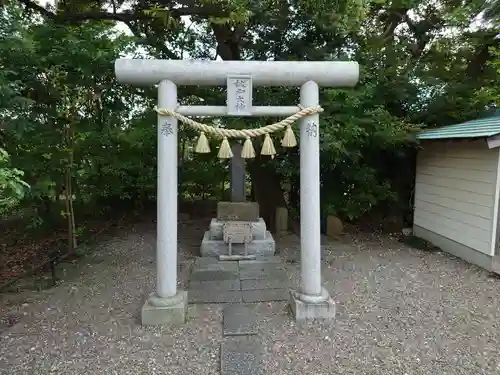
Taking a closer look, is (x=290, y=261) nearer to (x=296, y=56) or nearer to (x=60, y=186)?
(x=296, y=56)

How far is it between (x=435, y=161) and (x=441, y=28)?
3.22m

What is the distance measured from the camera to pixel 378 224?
8055 mm

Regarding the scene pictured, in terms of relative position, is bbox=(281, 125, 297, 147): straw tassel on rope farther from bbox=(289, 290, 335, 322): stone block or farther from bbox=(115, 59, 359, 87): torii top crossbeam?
bbox=(289, 290, 335, 322): stone block

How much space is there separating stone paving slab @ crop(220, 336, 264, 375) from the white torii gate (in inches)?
24.5

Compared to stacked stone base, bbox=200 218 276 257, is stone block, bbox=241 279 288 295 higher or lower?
lower

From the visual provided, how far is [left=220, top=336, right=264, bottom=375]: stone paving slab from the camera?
2.76 m

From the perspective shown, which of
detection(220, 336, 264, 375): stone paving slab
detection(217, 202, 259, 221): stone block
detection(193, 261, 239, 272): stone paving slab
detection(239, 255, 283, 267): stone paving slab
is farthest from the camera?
detection(217, 202, 259, 221): stone block

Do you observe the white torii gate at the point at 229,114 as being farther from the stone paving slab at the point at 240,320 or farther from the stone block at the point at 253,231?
the stone block at the point at 253,231

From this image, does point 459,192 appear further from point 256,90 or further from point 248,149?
point 248,149

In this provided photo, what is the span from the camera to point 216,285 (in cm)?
455

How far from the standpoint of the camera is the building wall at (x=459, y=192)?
5145 mm

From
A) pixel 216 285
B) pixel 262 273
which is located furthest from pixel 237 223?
pixel 216 285

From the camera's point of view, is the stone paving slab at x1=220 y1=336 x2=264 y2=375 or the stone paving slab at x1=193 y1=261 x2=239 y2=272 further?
the stone paving slab at x1=193 y1=261 x2=239 y2=272

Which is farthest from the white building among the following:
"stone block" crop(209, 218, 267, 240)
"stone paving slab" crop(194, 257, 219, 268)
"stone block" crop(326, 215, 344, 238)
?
"stone paving slab" crop(194, 257, 219, 268)
